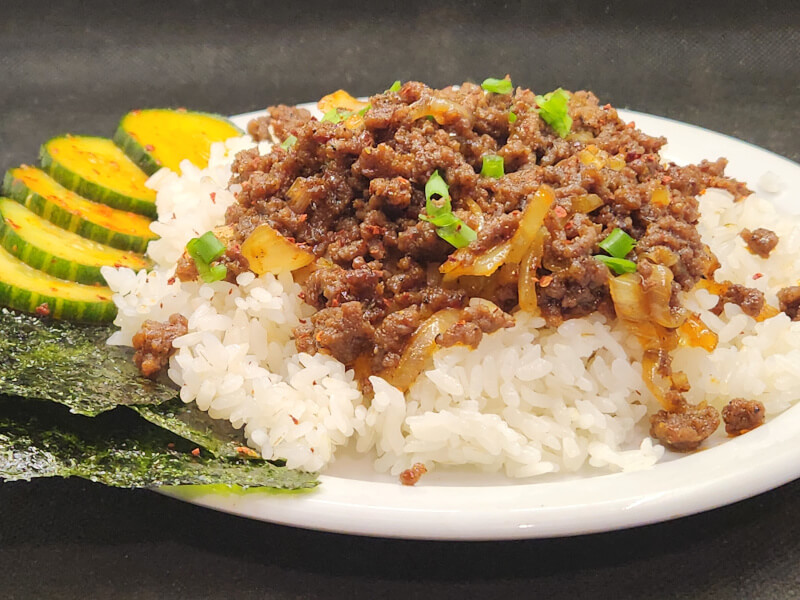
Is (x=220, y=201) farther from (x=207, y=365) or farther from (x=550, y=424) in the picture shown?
(x=550, y=424)

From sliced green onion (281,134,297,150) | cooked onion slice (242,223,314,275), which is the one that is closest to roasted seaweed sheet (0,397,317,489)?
cooked onion slice (242,223,314,275)

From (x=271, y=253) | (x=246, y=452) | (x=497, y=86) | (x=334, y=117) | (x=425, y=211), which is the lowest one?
(x=246, y=452)

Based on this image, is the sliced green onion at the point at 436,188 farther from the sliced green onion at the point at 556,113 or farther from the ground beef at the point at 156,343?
the ground beef at the point at 156,343

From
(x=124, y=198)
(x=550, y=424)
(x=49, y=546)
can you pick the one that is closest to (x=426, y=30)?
(x=124, y=198)

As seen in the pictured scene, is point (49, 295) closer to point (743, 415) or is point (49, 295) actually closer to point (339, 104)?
point (339, 104)

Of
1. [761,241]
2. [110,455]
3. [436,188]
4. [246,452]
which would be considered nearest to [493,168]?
[436,188]

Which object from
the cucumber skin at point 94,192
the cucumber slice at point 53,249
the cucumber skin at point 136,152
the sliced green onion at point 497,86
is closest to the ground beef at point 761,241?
the sliced green onion at point 497,86
